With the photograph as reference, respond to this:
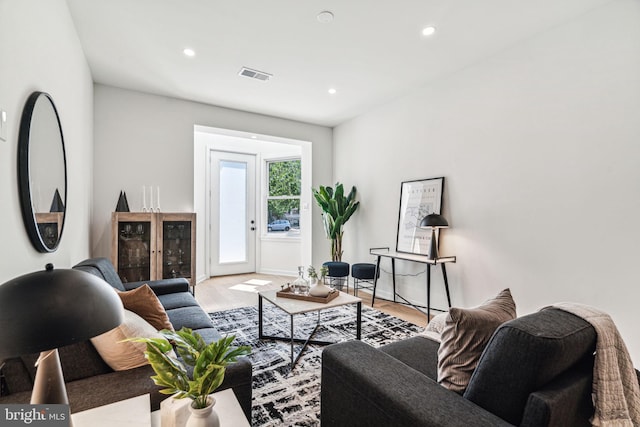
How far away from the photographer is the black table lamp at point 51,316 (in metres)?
0.63

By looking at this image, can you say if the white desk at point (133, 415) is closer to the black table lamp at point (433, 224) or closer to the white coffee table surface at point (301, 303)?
the white coffee table surface at point (301, 303)

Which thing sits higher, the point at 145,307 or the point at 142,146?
the point at 142,146

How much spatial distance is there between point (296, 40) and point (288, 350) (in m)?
2.73

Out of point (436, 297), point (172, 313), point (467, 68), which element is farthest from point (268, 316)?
point (467, 68)

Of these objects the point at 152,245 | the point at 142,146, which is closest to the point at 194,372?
the point at 152,245

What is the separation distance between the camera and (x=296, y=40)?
282cm

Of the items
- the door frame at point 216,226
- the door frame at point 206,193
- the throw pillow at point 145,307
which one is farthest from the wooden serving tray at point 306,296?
the door frame at point 216,226

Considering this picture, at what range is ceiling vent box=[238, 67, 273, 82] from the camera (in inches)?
133

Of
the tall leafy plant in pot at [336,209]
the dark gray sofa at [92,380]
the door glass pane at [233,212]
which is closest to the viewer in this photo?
the dark gray sofa at [92,380]

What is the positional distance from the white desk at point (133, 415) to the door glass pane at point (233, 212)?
4.87 metres

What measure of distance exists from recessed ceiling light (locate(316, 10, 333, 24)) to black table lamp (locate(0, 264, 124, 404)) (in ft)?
8.06

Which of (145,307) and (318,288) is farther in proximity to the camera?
(318,288)

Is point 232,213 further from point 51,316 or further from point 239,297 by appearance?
point 51,316

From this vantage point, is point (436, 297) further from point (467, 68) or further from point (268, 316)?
point (467, 68)
